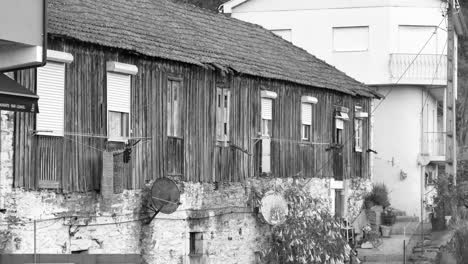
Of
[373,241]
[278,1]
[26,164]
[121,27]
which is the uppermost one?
[278,1]

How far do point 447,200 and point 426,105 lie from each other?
6608 millimetres

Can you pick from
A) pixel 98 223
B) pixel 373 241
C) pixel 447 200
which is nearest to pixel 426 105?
pixel 447 200

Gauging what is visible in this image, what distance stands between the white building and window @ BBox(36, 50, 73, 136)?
21847 millimetres

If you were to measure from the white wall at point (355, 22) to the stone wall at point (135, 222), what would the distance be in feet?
36.0

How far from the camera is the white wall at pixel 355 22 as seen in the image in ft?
137

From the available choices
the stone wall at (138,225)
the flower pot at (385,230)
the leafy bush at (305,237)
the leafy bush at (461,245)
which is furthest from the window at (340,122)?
the leafy bush at (461,245)

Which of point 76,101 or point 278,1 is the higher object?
point 278,1

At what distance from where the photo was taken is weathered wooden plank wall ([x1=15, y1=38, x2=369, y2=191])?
21781 millimetres

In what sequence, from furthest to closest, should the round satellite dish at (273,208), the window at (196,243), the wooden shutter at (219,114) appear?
1. the round satellite dish at (273,208)
2. the wooden shutter at (219,114)
3. the window at (196,243)

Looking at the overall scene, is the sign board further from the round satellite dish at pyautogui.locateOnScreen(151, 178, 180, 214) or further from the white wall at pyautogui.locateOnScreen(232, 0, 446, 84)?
the white wall at pyautogui.locateOnScreen(232, 0, 446, 84)

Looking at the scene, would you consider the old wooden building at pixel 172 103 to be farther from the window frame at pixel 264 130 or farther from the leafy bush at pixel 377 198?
the leafy bush at pixel 377 198

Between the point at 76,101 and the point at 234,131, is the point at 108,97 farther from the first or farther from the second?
the point at 234,131

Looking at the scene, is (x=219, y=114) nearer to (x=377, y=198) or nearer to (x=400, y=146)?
(x=377, y=198)

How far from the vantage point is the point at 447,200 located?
1471 inches
